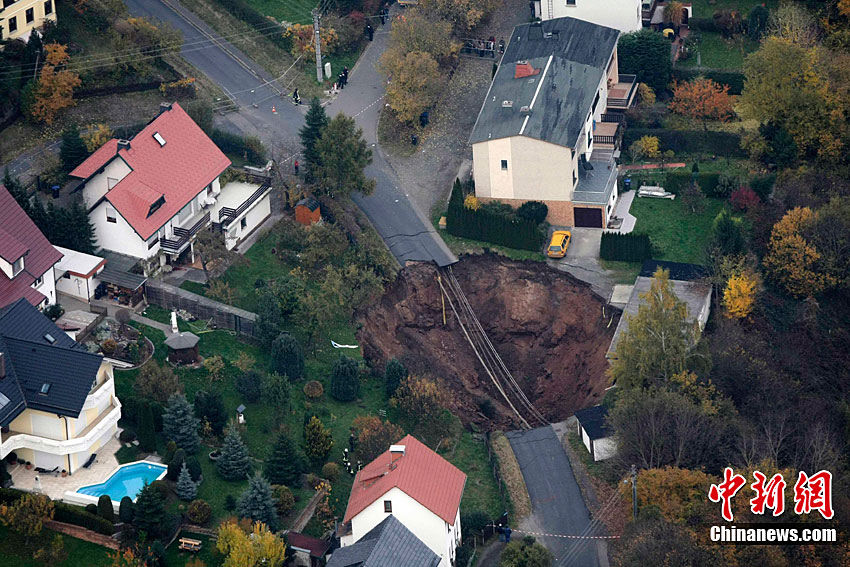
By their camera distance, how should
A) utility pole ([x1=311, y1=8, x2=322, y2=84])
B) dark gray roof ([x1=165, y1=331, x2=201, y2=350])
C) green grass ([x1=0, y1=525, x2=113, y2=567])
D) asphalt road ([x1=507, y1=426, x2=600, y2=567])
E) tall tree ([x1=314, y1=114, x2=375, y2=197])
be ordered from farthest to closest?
utility pole ([x1=311, y1=8, x2=322, y2=84]) < tall tree ([x1=314, y1=114, x2=375, y2=197]) < dark gray roof ([x1=165, y1=331, x2=201, y2=350]) < asphalt road ([x1=507, y1=426, x2=600, y2=567]) < green grass ([x1=0, y1=525, x2=113, y2=567])

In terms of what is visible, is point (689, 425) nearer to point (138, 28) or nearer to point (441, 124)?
point (441, 124)

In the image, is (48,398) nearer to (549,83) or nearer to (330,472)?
(330,472)

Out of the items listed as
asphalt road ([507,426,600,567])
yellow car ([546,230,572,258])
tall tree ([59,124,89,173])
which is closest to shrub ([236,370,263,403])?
asphalt road ([507,426,600,567])

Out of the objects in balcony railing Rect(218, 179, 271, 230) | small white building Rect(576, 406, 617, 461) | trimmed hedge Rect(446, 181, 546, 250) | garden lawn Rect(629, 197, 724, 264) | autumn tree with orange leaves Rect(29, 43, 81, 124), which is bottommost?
small white building Rect(576, 406, 617, 461)

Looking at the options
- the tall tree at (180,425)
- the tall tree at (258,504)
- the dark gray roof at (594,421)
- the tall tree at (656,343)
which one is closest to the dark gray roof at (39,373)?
the tall tree at (180,425)

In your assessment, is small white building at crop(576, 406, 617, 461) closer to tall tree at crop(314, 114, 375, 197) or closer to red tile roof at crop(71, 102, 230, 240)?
tall tree at crop(314, 114, 375, 197)

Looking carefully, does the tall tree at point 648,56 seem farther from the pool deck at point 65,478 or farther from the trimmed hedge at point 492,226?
the pool deck at point 65,478

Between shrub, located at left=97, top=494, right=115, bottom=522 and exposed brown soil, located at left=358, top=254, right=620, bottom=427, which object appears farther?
exposed brown soil, located at left=358, top=254, right=620, bottom=427
